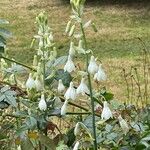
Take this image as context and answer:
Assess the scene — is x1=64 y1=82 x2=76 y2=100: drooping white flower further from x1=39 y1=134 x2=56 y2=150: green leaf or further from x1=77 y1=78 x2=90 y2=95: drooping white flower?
x1=39 y1=134 x2=56 y2=150: green leaf

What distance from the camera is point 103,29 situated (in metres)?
12.6

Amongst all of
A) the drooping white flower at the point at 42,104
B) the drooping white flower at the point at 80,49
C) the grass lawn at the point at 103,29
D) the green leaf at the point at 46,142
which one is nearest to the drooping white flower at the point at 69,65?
the drooping white flower at the point at 80,49

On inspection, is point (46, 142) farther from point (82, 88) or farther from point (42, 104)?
point (82, 88)

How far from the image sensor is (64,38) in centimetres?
1181

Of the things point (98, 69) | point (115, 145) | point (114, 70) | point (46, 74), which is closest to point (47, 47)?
point (46, 74)

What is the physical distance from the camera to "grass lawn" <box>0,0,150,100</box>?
9891 mm

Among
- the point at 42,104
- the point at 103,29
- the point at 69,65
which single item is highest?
the point at 69,65

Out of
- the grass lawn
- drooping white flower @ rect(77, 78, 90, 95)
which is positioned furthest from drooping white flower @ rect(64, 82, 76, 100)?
the grass lawn

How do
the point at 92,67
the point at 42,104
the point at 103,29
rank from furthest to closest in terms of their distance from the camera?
the point at 103,29 < the point at 42,104 < the point at 92,67

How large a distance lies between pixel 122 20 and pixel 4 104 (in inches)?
446

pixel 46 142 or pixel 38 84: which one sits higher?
pixel 38 84

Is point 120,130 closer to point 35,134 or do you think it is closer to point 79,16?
point 35,134

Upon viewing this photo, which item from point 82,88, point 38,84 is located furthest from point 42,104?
point 82,88

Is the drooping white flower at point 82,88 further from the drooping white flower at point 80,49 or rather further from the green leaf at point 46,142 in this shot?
the green leaf at point 46,142
